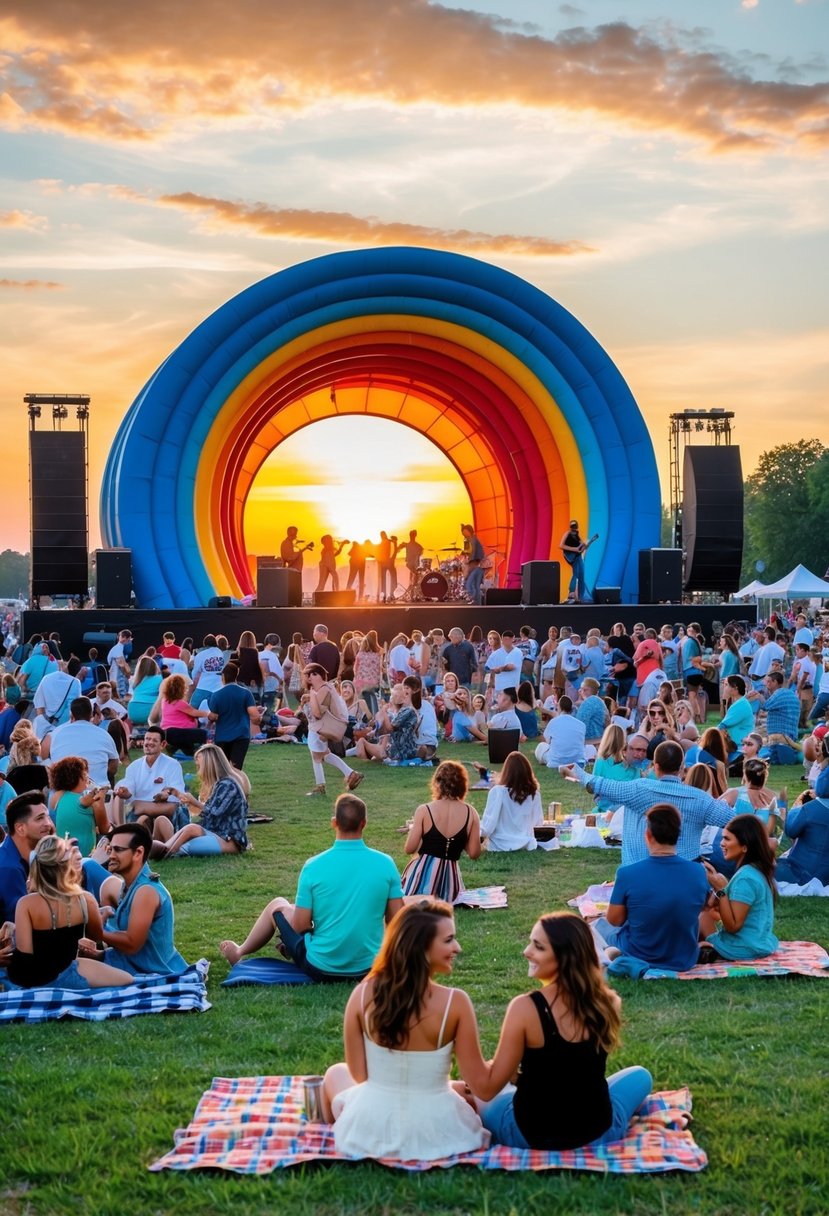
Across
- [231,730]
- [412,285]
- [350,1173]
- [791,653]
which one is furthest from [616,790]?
[412,285]

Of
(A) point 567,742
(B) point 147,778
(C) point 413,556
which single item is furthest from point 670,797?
(C) point 413,556

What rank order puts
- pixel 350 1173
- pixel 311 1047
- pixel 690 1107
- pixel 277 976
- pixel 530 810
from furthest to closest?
pixel 530 810 → pixel 277 976 → pixel 311 1047 → pixel 690 1107 → pixel 350 1173

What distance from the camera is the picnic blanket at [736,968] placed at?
20.7 ft

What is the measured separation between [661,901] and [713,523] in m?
18.7

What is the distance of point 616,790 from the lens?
7.05 m

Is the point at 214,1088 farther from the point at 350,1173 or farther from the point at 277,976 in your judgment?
the point at 277,976

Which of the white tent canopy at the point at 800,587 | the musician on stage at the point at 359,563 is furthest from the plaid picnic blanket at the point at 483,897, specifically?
the white tent canopy at the point at 800,587

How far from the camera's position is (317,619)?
70.2 ft

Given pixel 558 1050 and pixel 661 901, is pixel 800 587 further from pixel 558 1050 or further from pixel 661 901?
pixel 558 1050

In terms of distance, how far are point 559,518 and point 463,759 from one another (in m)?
11.2

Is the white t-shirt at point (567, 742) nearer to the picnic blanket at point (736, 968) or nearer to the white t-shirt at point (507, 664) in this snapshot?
the white t-shirt at point (507, 664)

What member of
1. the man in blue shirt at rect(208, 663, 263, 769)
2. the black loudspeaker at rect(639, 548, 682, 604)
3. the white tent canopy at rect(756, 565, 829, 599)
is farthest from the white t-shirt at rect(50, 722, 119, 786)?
the white tent canopy at rect(756, 565, 829, 599)

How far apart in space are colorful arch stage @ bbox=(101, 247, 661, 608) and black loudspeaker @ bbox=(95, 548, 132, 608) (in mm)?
377

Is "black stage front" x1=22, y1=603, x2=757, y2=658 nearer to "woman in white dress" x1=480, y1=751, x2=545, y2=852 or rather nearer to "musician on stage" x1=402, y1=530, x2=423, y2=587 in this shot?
"musician on stage" x1=402, y1=530, x2=423, y2=587
